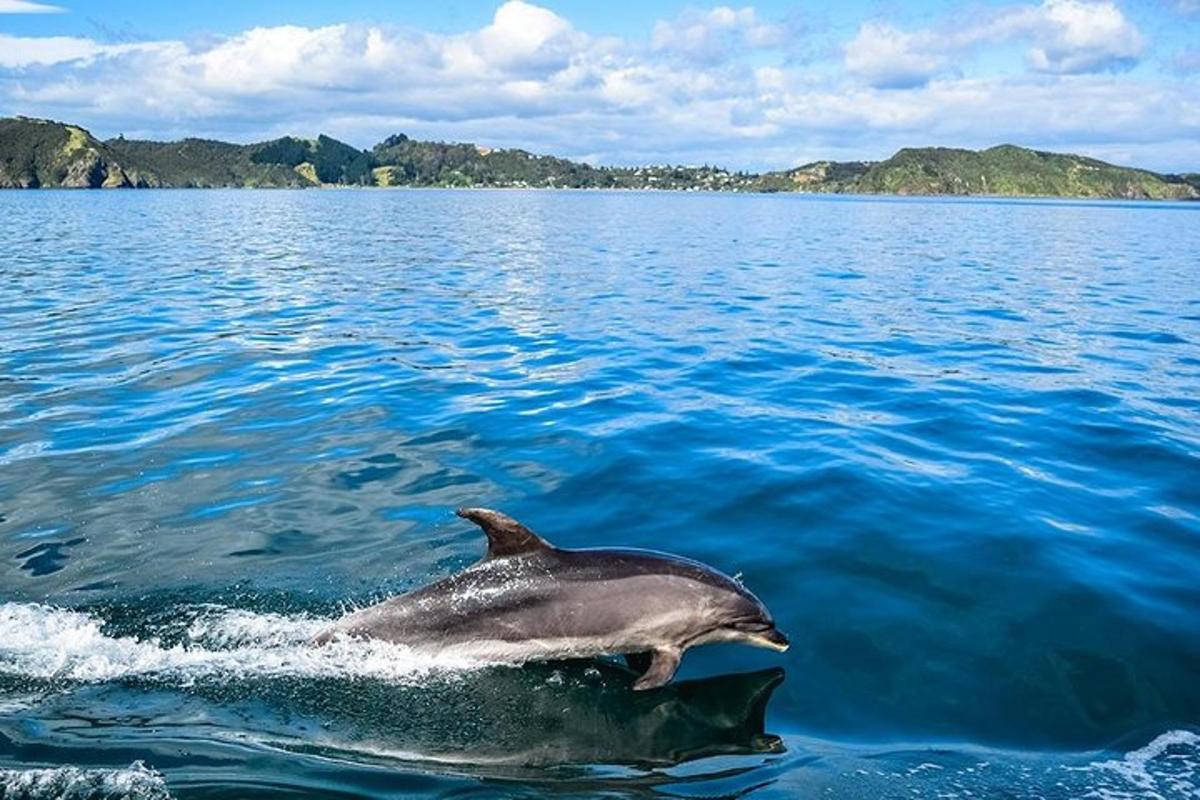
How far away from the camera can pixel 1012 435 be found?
16266 millimetres

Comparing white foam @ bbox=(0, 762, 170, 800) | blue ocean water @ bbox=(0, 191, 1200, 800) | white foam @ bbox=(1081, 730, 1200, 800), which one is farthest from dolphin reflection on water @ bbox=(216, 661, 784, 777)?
white foam @ bbox=(1081, 730, 1200, 800)

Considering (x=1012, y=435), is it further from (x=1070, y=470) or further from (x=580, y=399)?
(x=580, y=399)

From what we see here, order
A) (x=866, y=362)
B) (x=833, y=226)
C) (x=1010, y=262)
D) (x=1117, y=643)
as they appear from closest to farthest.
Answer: (x=1117, y=643) → (x=866, y=362) → (x=1010, y=262) → (x=833, y=226)

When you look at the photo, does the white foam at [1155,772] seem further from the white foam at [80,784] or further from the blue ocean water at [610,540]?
the white foam at [80,784]

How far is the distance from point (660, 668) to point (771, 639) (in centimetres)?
128

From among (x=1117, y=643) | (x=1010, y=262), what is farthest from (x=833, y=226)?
(x=1117, y=643)

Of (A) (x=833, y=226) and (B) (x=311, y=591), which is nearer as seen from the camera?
(B) (x=311, y=591)

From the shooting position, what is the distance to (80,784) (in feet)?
21.2

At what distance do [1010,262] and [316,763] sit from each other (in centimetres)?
5287

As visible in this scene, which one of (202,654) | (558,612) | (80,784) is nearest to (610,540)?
(558,612)

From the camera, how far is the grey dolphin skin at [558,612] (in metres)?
8.85

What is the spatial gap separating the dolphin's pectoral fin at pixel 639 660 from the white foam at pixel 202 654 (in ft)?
4.89

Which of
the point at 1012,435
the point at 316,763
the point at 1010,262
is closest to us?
the point at 316,763

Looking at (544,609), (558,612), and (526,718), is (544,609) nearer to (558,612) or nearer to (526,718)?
(558,612)
